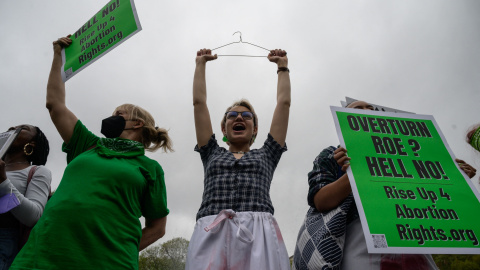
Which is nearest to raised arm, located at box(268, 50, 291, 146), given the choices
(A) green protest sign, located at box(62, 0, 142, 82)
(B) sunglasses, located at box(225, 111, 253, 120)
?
(B) sunglasses, located at box(225, 111, 253, 120)

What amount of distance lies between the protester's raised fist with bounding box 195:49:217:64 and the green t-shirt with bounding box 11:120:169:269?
49.4 inches

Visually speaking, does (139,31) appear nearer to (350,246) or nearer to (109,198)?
(109,198)


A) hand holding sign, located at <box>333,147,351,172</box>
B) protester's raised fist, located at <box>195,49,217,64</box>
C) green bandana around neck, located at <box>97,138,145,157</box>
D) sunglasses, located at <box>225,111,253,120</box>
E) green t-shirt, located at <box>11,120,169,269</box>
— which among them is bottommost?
green t-shirt, located at <box>11,120,169,269</box>

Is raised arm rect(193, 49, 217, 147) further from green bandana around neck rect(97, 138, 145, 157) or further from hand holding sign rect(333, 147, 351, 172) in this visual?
hand holding sign rect(333, 147, 351, 172)

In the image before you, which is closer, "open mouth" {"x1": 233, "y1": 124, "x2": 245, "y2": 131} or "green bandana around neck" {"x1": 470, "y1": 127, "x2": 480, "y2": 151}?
"green bandana around neck" {"x1": 470, "y1": 127, "x2": 480, "y2": 151}

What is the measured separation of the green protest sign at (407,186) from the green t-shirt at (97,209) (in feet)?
4.43

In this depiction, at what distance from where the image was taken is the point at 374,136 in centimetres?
247

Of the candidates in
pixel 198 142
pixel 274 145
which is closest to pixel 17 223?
pixel 198 142

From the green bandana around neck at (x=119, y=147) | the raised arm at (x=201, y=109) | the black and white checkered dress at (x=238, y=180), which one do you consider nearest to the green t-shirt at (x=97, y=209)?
the green bandana around neck at (x=119, y=147)

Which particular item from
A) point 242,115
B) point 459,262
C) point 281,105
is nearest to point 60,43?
point 242,115

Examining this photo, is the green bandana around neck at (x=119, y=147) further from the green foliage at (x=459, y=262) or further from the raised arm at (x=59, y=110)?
the green foliage at (x=459, y=262)

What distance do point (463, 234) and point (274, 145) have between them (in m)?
1.42

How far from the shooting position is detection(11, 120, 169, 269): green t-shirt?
1.85 metres

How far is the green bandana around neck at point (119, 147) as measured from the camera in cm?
238
